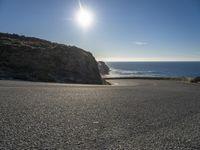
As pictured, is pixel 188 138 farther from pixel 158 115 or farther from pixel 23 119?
pixel 23 119

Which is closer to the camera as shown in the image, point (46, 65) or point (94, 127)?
point (94, 127)

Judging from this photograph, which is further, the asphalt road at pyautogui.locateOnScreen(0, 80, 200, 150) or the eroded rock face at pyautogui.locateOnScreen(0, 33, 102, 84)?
the eroded rock face at pyautogui.locateOnScreen(0, 33, 102, 84)

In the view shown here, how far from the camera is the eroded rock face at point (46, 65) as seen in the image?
33.3m

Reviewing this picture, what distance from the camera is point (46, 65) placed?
1458 inches

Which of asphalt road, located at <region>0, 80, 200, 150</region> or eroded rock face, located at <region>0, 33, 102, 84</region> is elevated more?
eroded rock face, located at <region>0, 33, 102, 84</region>

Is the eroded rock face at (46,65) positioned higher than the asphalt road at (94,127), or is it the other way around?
the eroded rock face at (46,65)

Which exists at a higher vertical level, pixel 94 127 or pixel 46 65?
pixel 46 65

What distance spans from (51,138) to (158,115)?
502cm

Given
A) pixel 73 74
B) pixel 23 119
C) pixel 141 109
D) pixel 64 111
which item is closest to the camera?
pixel 23 119

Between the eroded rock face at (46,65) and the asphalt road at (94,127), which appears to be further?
the eroded rock face at (46,65)

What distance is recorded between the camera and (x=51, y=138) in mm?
6859

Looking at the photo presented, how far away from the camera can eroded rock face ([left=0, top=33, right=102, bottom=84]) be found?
3328 cm

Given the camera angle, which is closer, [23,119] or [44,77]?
[23,119]

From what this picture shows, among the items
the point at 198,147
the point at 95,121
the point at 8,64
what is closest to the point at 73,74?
the point at 8,64
